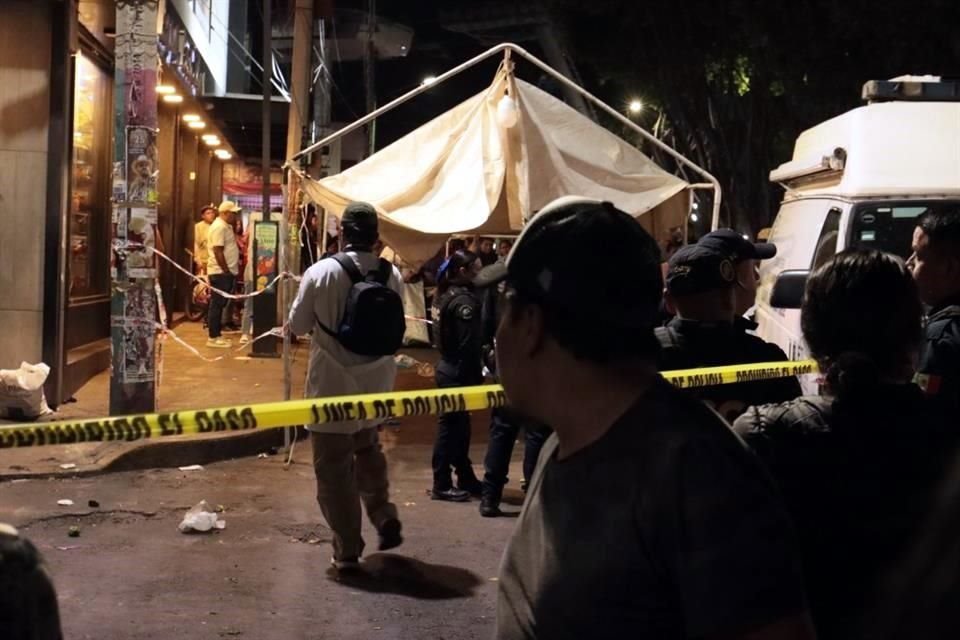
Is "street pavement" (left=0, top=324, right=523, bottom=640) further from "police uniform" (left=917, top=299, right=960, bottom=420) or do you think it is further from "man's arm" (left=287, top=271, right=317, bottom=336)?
"police uniform" (left=917, top=299, right=960, bottom=420)

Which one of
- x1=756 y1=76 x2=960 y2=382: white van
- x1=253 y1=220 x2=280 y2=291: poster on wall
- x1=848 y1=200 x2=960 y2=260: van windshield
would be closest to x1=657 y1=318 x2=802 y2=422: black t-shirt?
A: x1=756 y1=76 x2=960 y2=382: white van

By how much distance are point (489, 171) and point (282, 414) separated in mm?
4956

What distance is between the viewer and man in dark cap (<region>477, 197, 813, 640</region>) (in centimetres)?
156

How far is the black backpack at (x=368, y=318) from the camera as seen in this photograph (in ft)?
19.8

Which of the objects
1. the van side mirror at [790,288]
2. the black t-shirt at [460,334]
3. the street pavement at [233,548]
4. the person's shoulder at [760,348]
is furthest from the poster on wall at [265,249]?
the person's shoulder at [760,348]

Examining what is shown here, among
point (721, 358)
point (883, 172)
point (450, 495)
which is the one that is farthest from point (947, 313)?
point (450, 495)

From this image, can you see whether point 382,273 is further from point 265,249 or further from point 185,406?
point 265,249

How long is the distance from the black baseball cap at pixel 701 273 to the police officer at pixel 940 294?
0.58 m

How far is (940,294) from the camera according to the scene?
Answer: 349cm

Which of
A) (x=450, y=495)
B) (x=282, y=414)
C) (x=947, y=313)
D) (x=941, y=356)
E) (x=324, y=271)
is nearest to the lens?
(x=941, y=356)

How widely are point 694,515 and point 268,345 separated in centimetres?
1369

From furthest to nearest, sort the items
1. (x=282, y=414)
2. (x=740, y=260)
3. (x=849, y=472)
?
(x=740, y=260)
(x=282, y=414)
(x=849, y=472)

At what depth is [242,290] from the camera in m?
18.0

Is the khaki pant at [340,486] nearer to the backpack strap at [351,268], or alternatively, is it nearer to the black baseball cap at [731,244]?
the backpack strap at [351,268]
